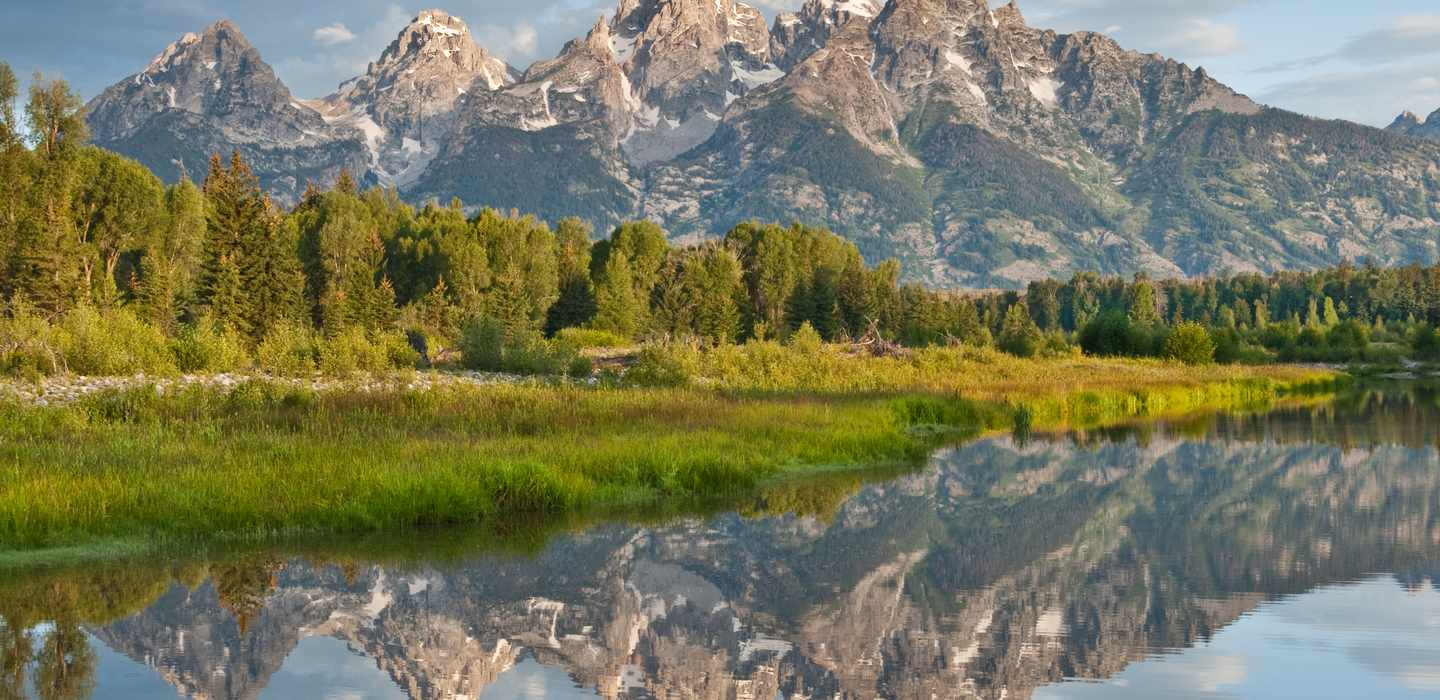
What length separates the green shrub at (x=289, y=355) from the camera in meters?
44.0

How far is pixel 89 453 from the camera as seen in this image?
23.1 metres

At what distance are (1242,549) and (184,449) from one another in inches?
807

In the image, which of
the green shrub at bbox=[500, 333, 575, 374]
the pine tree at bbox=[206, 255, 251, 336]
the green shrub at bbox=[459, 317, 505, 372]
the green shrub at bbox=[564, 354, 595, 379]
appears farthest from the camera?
the pine tree at bbox=[206, 255, 251, 336]

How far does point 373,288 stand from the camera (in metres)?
90.4

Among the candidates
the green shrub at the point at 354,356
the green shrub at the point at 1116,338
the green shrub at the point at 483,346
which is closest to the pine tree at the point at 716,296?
the green shrub at the point at 1116,338

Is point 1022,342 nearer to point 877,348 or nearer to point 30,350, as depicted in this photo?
point 877,348

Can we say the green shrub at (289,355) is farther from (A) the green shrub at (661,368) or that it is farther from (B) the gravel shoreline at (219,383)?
(A) the green shrub at (661,368)

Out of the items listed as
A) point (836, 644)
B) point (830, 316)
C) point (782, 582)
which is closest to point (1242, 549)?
point (782, 582)

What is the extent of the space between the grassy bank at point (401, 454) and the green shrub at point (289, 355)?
29.6 ft

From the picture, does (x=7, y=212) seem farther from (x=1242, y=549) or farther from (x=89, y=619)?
(x=1242, y=549)

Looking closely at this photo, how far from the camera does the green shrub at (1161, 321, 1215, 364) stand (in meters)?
86.3

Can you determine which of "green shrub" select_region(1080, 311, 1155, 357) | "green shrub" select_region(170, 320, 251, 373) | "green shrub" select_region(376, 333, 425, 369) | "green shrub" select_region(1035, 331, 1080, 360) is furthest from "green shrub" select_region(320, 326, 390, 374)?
"green shrub" select_region(1080, 311, 1155, 357)

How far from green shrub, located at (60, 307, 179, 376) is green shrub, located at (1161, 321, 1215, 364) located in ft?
222

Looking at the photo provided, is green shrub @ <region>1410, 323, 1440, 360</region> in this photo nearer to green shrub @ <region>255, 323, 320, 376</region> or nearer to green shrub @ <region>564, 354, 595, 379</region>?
green shrub @ <region>564, 354, 595, 379</region>
